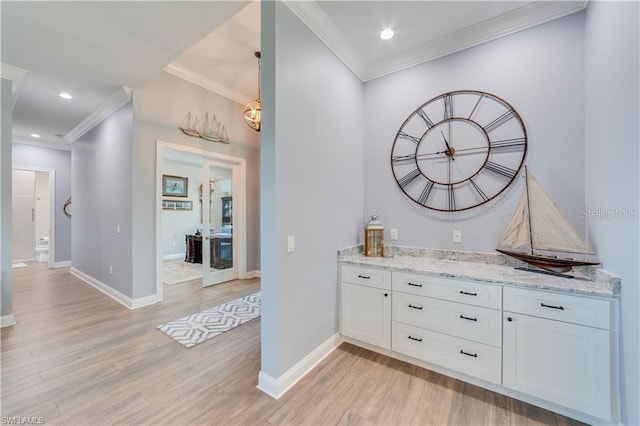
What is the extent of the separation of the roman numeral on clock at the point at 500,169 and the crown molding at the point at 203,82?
155 inches

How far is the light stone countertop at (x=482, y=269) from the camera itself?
5.17 ft

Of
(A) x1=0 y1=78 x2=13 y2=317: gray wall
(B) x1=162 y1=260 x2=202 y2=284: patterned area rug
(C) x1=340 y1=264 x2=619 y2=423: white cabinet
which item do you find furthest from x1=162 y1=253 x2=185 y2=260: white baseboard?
(C) x1=340 y1=264 x2=619 y2=423: white cabinet

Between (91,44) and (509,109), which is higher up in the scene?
(91,44)

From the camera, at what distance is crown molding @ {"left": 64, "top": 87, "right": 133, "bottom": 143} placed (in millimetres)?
3445

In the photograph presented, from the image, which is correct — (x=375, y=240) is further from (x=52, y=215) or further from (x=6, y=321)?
(x=52, y=215)

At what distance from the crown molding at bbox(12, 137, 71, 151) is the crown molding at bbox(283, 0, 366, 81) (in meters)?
7.02

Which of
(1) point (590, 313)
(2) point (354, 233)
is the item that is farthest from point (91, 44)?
(1) point (590, 313)

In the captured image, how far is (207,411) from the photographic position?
1.67 meters

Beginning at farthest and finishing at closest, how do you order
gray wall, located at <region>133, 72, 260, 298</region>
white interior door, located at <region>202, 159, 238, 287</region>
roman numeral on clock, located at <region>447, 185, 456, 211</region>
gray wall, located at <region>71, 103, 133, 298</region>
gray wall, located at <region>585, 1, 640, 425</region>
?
white interior door, located at <region>202, 159, 238, 287</region>
gray wall, located at <region>71, 103, 133, 298</region>
gray wall, located at <region>133, 72, 260, 298</region>
roman numeral on clock, located at <region>447, 185, 456, 211</region>
gray wall, located at <region>585, 1, 640, 425</region>

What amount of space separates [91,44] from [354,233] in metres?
3.22

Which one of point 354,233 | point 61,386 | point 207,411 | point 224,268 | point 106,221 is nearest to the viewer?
point 207,411

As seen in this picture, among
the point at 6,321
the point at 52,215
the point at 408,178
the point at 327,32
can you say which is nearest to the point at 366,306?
the point at 408,178

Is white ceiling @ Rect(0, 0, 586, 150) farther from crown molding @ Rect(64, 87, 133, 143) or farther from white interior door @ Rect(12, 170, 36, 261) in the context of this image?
white interior door @ Rect(12, 170, 36, 261)

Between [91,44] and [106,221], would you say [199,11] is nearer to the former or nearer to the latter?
[91,44]
